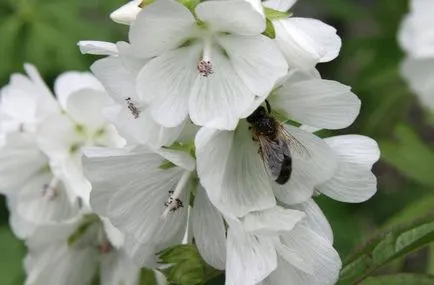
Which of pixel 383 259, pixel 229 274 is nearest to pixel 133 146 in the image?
pixel 229 274

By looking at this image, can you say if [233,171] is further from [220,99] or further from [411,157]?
[411,157]

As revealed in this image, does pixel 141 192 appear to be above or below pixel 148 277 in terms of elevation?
above

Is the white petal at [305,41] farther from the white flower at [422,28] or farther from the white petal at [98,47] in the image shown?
the white flower at [422,28]

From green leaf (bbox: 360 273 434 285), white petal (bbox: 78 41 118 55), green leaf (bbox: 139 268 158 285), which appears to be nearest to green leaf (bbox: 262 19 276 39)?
white petal (bbox: 78 41 118 55)

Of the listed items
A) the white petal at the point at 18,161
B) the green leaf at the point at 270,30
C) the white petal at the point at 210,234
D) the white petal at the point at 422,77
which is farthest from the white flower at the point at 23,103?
the white petal at the point at 422,77

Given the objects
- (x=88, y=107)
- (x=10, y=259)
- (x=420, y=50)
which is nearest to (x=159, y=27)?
(x=88, y=107)

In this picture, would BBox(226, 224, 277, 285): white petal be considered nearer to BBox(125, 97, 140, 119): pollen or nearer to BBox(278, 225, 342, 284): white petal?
BBox(278, 225, 342, 284): white petal
